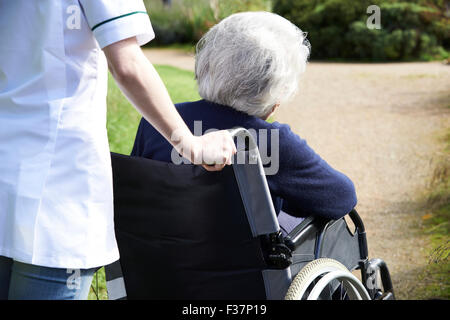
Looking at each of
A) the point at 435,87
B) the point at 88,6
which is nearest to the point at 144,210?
the point at 88,6

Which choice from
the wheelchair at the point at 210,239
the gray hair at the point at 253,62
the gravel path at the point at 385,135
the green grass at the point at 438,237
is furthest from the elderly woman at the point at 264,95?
the gravel path at the point at 385,135

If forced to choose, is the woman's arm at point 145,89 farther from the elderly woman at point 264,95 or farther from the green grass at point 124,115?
the green grass at point 124,115

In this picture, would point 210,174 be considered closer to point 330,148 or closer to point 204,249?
point 204,249

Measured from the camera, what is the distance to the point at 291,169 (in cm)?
177

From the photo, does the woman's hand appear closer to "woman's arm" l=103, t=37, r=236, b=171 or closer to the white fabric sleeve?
"woman's arm" l=103, t=37, r=236, b=171

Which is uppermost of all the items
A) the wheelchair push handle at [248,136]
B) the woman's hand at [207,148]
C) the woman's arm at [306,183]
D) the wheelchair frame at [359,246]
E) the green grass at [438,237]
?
the woman's hand at [207,148]

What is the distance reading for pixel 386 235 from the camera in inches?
169

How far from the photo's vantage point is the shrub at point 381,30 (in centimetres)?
1455

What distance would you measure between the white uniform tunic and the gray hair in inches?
19.9

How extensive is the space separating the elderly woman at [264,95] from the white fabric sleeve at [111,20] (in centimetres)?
56

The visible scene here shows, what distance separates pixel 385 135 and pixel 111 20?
6586mm

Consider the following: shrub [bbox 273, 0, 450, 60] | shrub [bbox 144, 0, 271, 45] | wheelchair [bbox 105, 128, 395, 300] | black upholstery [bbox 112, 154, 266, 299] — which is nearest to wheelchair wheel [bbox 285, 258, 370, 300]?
wheelchair [bbox 105, 128, 395, 300]
